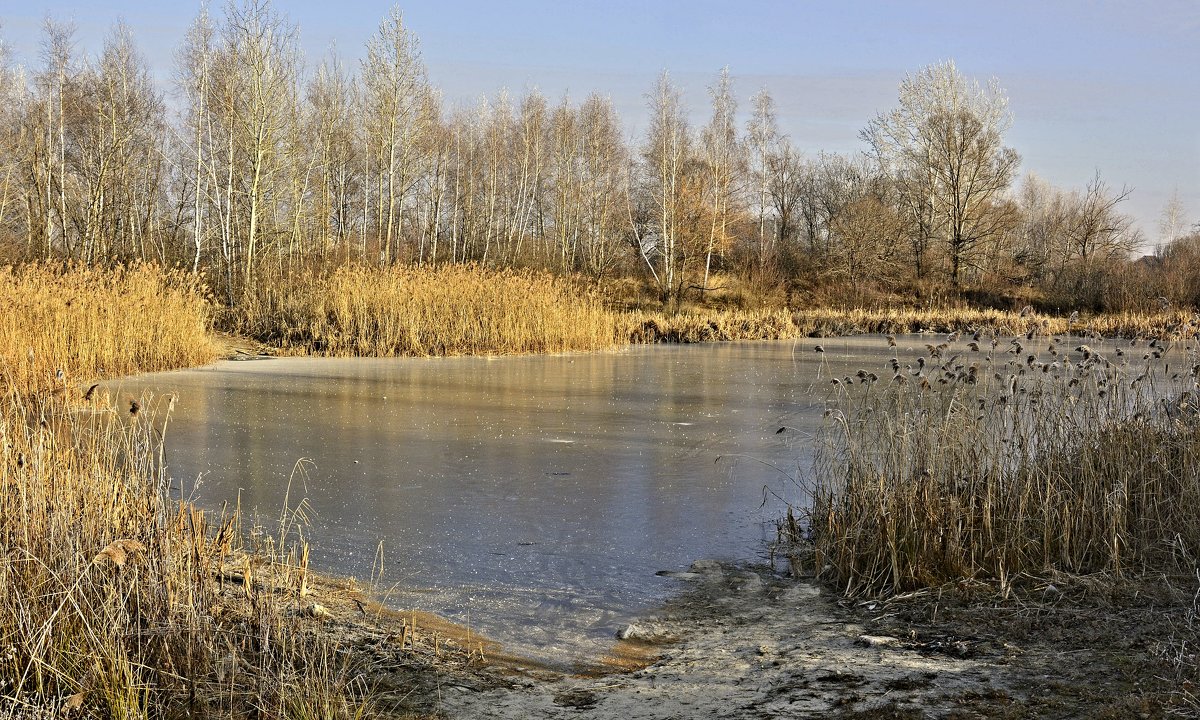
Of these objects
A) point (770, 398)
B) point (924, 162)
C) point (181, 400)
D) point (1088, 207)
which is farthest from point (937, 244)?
point (181, 400)

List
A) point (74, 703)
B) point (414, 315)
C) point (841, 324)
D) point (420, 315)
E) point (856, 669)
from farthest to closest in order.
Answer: point (841, 324)
point (420, 315)
point (414, 315)
point (856, 669)
point (74, 703)

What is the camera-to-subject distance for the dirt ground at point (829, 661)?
9.04ft

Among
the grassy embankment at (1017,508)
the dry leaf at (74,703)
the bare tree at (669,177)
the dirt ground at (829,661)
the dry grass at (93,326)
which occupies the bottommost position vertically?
the dirt ground at (829,661)

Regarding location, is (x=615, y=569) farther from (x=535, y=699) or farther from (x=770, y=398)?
(x=770, y=398)

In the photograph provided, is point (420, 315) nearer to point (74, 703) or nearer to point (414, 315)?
point (414, 315)

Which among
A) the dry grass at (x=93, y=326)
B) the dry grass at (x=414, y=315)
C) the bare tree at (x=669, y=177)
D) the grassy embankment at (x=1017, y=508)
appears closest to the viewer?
the grassy embankment at (x=1017, y=508)

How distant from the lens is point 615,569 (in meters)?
4.32

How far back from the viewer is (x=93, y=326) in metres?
10.8

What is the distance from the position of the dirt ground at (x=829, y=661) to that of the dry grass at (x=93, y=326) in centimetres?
628

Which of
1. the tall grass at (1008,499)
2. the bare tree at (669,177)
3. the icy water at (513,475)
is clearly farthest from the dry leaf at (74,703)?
the bare tree at (669,177)

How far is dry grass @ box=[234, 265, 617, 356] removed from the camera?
583 inches

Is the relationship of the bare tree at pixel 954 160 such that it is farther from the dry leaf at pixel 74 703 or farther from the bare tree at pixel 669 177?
the dry leaf at pixel 74 703

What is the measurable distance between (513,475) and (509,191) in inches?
1297

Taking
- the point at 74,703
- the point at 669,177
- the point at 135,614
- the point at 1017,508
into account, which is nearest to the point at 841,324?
the point at 669,177
